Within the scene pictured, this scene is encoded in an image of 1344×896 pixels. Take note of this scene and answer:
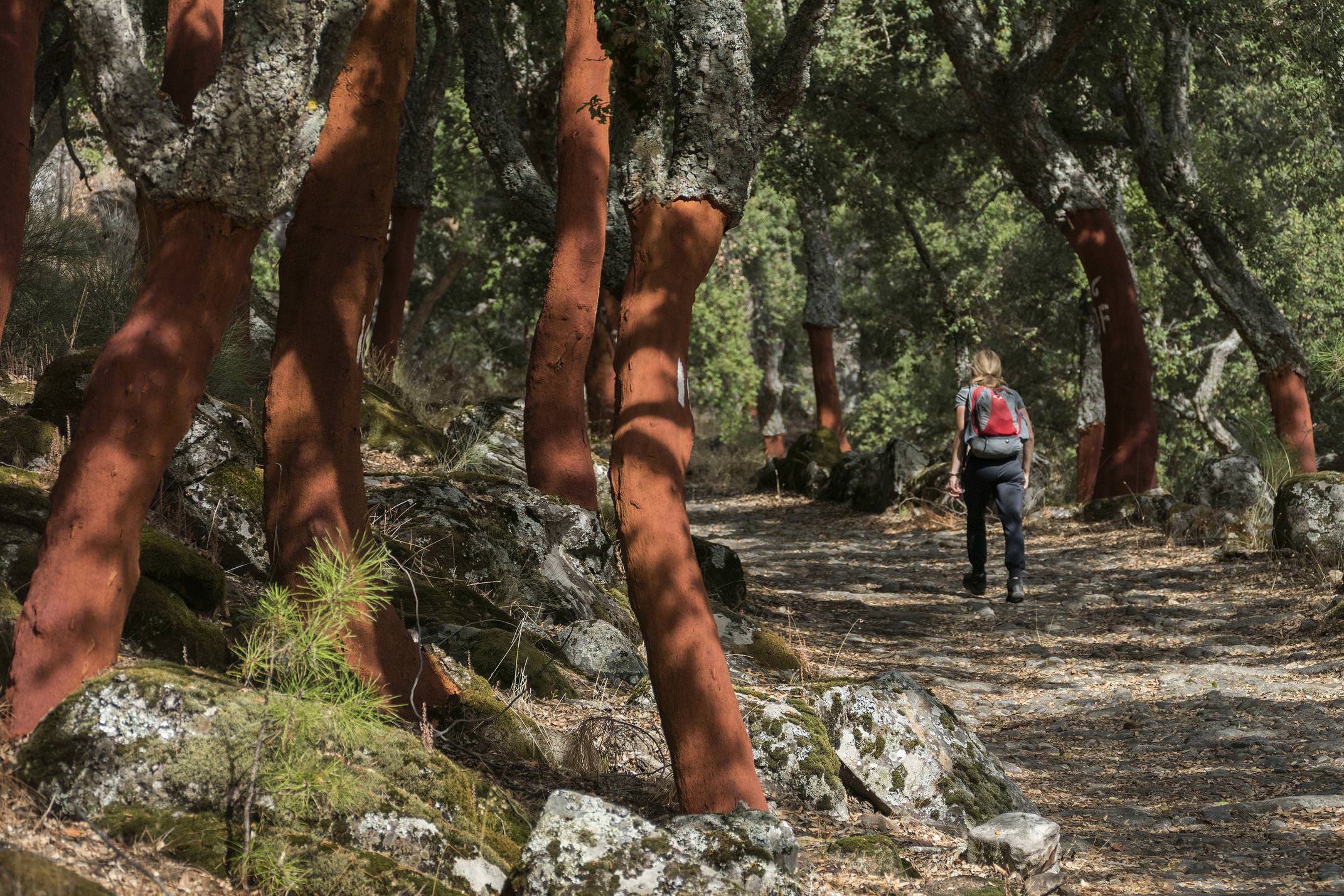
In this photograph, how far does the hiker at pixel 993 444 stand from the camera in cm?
929

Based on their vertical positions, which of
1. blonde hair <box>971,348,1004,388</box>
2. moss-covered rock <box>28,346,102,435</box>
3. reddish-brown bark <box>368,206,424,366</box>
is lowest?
moss-covered rock <box>28,346,102,435</box>

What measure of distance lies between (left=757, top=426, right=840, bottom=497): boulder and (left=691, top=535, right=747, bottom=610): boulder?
8514mm

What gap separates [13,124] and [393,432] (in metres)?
6.49

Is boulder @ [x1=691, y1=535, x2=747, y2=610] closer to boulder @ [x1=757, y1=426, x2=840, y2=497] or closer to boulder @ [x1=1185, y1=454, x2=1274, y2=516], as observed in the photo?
boulder @ [x1=1185, y1=454, x2=1274, y2=516]

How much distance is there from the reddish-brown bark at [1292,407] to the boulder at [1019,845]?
1105 cm

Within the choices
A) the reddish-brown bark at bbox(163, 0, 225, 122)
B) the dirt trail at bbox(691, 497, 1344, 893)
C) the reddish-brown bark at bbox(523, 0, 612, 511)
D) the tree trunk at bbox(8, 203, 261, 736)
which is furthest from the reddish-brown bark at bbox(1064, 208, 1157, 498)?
the tree trunk at bbox(8, 203, 261, 736)

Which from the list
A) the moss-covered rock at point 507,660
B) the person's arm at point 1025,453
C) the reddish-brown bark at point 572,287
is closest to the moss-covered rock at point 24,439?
the moss-covered rock at point 507,660

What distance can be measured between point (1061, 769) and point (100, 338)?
674 centimetres

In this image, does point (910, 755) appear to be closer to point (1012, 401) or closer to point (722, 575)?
point (722, 575)

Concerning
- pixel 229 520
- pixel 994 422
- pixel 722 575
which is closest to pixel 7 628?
pixel 229 520

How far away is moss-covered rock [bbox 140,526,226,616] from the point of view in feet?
17.0

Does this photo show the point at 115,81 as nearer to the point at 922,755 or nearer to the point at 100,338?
the point at 922,755

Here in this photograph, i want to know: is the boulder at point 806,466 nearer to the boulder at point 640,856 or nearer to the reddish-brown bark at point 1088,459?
the reddish-brown bark at point 1088,459

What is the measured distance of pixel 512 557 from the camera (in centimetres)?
735
